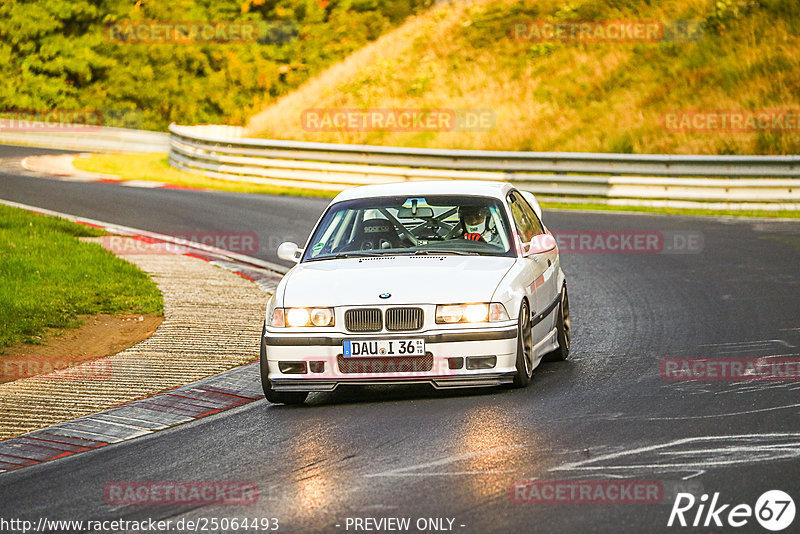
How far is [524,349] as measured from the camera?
8.82m

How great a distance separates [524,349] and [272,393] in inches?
72.4

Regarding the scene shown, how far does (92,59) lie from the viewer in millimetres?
57375

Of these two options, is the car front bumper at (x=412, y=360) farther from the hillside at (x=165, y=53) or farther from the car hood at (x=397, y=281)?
the hillside at (x=165, y=53)

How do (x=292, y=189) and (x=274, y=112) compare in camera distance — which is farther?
(x=274, y=112)

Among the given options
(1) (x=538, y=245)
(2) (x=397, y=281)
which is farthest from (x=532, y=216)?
(2) (x=397, y=281)

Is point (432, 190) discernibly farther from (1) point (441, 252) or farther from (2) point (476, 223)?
(1) point (441, 252)

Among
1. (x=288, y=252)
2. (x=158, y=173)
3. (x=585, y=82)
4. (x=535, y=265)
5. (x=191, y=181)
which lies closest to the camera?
(x=535, y=265)

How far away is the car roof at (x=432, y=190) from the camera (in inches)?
395

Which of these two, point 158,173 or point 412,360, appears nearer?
point 412,360

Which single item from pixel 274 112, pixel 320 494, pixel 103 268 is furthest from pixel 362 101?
Result: pixel 320 494

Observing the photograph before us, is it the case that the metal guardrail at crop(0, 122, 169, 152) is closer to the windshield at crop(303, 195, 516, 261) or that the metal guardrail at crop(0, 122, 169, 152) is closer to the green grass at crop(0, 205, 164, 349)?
the green grass at crop(0, 205, 164, 349)

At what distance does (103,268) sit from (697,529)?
10.9 m

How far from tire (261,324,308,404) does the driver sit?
1979 millimetres

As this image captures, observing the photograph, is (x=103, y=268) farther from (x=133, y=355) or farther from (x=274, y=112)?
(x=274, y=112)
